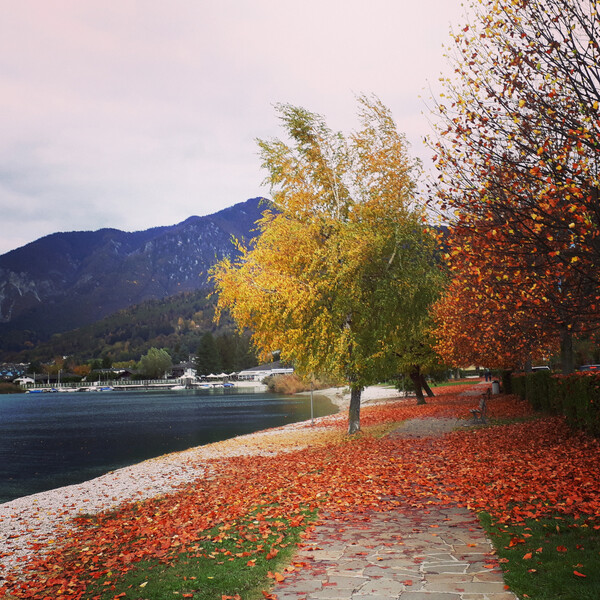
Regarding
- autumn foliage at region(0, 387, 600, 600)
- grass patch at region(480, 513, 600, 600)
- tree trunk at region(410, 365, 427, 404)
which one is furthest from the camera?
tree trunk at region(410, 365, 427, 404)

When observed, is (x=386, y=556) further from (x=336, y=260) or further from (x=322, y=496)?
(x=336, y=260)

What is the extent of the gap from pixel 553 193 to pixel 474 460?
766cm

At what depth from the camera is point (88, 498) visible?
57.0 ft

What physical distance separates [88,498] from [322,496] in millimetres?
9517

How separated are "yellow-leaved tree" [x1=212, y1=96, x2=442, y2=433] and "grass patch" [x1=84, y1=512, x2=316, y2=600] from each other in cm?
1111

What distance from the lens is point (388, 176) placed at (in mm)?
21500

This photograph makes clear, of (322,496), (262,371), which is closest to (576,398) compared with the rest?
(322,496)

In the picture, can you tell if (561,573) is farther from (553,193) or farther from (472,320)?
(472,320)

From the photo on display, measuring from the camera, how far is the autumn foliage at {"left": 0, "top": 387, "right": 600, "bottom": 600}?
879 centimetres

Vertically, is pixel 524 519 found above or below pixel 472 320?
below

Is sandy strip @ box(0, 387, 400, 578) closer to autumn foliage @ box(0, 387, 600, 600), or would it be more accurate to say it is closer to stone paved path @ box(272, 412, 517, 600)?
autumn foliage @ box(0, 387, 600, 600)

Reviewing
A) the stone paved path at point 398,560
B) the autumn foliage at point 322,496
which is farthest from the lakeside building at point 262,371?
the stone paved path at point 398,560

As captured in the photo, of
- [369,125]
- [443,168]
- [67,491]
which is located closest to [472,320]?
[369,125]

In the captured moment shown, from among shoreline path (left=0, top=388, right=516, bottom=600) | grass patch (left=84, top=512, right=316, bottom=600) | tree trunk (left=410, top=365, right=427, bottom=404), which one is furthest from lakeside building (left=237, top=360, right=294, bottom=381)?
grass patch (left=84, top=512, right=316, bottom=600)
